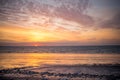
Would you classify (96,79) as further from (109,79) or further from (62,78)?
(62,78)

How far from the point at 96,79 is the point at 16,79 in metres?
2.68

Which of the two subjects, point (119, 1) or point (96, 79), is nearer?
point (96, 79)

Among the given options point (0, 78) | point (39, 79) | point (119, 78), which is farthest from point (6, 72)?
point (119, 78)

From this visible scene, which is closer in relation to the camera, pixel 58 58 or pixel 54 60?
pixel 54 60

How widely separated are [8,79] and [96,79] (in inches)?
117

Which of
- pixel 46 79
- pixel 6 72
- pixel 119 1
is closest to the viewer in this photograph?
pixel 46 79

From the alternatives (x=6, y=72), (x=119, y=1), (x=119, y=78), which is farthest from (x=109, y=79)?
(x=119, y=1)

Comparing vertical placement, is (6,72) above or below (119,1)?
below

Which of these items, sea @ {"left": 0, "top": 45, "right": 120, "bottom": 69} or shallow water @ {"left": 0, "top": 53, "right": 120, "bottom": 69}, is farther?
sea @ {"left": 0, "top": 45, "right": 120, "bottom": 69}

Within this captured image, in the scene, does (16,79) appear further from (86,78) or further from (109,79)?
(109,79)

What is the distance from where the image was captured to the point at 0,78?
5.98 meters

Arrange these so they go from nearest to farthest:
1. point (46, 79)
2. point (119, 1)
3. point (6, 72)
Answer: point (46, 79) < point (6, 72) < point (119, 1)

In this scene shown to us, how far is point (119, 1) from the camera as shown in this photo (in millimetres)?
9367

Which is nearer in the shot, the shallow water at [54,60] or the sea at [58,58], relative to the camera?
the shallow water at [54,60]
